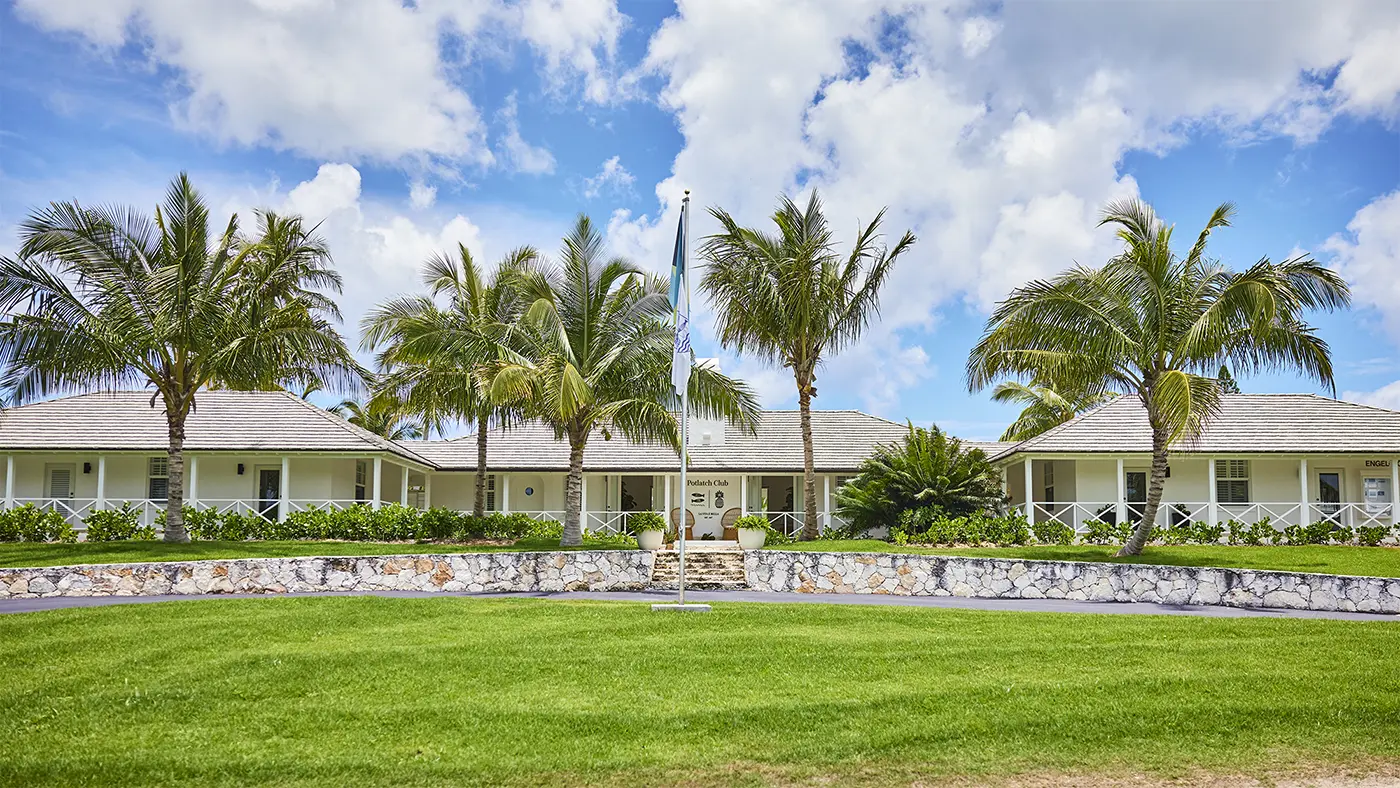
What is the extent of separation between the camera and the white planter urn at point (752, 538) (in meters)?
23.7

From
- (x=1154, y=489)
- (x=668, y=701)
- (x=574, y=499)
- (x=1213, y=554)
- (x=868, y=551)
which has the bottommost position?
(x=668, y=701)

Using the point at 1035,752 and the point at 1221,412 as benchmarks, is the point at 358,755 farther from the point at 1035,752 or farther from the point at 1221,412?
the point at 1221,412

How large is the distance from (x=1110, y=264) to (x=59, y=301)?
2067 centimetres

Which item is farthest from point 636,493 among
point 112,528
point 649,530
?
point 112,528

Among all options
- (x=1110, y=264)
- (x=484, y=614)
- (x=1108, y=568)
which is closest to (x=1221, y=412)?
(x=1110, y=264)

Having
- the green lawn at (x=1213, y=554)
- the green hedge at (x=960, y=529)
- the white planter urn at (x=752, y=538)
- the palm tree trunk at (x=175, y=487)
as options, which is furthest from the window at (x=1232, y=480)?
the palm tree trunk at (x=175, y=487)

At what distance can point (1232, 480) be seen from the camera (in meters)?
28.2

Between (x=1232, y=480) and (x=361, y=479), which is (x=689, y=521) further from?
(x=1232, y=480)

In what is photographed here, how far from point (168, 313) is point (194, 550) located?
4750 millimetres

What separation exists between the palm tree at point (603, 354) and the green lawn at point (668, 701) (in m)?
9.01

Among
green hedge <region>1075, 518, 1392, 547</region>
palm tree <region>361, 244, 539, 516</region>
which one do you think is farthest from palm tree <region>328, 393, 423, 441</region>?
green hedge <region>1075, 518, 1392, 547</region>

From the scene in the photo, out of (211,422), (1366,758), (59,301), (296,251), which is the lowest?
(1366,758)

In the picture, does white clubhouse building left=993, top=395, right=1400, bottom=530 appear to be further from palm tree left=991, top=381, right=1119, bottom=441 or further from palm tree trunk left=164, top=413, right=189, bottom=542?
palm tree trunk left=164, top=413, right=189, bottom=542

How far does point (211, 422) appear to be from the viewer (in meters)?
29.5
